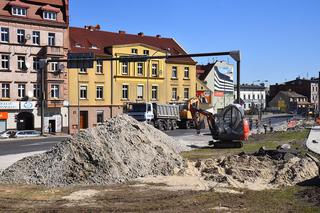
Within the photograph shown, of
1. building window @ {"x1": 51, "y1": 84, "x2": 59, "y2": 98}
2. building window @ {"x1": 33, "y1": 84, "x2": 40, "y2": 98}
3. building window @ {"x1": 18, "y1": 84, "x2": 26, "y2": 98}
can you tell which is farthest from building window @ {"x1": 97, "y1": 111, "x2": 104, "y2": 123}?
building window @ {"x1": 18, "y1": 84, "x2": 26, "y2": 98}

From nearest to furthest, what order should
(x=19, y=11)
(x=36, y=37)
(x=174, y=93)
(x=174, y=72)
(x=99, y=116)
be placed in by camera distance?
(x=19, y=11), (x=36, y=37), (x=99, y=116), (x=174, y=93), (x=174, y=72)

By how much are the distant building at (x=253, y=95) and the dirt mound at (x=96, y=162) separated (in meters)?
120

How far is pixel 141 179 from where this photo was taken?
17.5 m

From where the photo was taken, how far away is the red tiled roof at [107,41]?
6169 cm

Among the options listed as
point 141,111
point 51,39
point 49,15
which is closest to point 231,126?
point 141,111

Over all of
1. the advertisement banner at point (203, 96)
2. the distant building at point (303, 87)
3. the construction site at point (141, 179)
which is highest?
the distant building at point (303, 87)

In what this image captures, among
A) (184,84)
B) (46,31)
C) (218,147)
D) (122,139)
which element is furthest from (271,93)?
(122,139)

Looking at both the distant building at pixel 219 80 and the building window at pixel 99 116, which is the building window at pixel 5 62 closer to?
the building window at pixel 99 116

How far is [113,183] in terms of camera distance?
16719 mm

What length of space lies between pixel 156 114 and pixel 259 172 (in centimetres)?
3738

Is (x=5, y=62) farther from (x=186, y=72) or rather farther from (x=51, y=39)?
(x=186, y=72)

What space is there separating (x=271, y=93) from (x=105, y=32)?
333 feet

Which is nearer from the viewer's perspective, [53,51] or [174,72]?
[53,51]

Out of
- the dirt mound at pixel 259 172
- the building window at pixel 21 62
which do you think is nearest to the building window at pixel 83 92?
the building window at pixel 21 62
